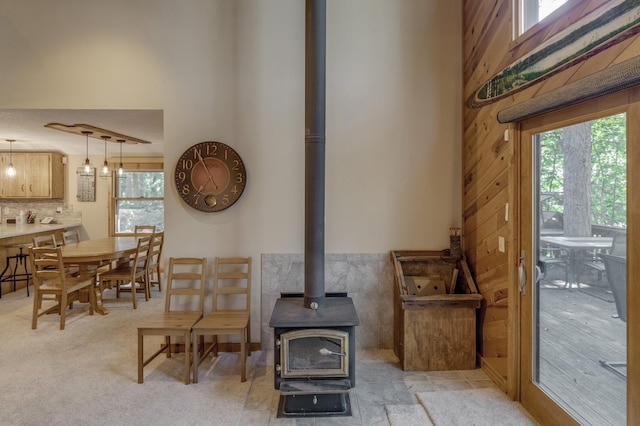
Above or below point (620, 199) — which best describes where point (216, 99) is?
above

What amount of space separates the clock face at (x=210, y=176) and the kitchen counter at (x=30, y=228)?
3.71 metres

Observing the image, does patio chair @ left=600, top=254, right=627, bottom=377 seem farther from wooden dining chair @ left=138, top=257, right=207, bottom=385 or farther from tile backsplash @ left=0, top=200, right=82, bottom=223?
tile backsplash @ left=0, top=200, right=82, bottom=223

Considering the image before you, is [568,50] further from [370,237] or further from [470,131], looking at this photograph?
[370,237]

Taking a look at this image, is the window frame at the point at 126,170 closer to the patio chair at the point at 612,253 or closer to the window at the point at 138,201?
the window at the point at 138,201

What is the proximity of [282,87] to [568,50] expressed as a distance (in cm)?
227

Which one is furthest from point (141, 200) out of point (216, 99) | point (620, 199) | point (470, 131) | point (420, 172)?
point (620, 199)

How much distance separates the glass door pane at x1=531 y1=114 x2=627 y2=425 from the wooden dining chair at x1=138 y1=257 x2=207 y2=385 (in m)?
2.67

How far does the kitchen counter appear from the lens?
208 inches

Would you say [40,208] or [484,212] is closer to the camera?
[484,212]

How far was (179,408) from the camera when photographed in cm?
248

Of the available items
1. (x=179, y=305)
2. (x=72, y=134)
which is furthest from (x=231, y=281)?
(x=72, y=134)

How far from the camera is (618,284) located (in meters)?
1.79

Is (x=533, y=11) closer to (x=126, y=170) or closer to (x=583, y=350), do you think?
(x=583, y=350)

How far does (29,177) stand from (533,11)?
8543mm
